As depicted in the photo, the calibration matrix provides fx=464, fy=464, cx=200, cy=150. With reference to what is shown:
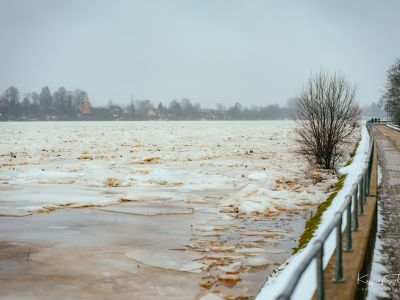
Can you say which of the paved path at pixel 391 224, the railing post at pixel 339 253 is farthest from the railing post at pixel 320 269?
the paved path at pixel 391 224

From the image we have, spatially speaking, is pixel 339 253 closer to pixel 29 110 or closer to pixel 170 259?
pixel 170 259

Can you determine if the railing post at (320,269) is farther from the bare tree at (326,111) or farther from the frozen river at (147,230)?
the bare tree at (326,111)

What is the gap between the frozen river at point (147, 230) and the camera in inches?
291

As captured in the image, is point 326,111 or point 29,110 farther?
point 29,110

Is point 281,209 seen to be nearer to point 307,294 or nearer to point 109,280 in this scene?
point 109,280

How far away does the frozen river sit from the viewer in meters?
7.39

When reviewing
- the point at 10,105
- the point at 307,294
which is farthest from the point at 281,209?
the point at 10,105

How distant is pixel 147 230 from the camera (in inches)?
430

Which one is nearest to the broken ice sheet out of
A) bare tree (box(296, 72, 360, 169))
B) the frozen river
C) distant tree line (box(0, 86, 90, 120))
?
the frozen river

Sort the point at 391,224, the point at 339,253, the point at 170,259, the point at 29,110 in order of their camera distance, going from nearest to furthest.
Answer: the point at 339,253
the point at 170,259
the point at 391,224
the point at 29,110

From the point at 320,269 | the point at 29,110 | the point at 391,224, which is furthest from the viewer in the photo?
the point at 29,110

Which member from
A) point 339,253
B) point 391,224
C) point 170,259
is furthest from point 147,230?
point 339,253

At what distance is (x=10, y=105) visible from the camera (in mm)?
185000

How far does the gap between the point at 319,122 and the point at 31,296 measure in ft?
61.8
